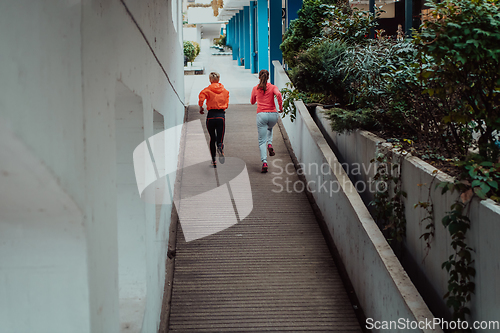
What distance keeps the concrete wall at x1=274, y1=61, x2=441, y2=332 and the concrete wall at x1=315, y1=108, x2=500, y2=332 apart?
20 cm

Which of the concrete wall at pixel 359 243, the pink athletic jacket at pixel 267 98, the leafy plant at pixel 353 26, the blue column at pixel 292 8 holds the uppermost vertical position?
the blue column at pixel 292 8

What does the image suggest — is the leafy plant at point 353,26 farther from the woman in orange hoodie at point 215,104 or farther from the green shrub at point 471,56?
the green shrub at point 471,56

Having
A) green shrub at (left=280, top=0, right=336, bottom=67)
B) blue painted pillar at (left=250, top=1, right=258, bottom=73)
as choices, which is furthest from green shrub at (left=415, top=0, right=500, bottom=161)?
blue painted pillar at (left=250, top=1, right=258, bottom=73)

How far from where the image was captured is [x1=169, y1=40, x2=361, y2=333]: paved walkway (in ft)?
15.9

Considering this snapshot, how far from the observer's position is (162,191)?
5738 millimetres

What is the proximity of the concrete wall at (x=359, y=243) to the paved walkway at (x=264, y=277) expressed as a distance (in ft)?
0.94

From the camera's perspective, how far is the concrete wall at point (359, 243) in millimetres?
3951

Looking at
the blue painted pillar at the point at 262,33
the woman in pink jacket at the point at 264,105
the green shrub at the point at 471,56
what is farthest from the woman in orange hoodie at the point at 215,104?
the blue painted pillar at the point at 262,33

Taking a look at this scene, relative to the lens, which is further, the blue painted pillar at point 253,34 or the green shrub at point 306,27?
the blue painted pillar at point 253,34

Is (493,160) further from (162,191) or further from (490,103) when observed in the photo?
(162,191)

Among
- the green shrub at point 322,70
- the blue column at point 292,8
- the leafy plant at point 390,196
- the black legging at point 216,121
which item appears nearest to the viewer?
the leafy plant at point 390,196

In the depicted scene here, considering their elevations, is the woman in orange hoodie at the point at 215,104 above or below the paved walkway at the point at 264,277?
above

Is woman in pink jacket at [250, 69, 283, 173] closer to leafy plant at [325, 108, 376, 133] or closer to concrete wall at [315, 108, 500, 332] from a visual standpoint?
leafy plant at [325, 108, 376, 133]

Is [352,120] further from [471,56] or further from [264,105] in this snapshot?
[471,56]
